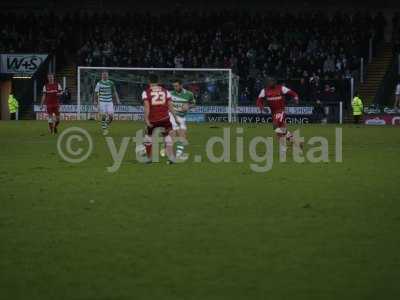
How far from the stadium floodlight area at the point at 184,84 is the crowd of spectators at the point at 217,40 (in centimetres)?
160

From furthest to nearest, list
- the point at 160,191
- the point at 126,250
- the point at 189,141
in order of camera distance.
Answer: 1. the point at 189,141
2. the point at 160,191
3. the point at 126,250

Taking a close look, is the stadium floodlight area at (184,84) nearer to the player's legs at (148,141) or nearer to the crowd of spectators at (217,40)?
the crowd of spectators at (217,40)

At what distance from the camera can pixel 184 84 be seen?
149ft

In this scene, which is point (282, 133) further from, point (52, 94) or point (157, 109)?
point (52, 94)

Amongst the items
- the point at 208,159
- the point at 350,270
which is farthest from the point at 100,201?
the point at 208,159

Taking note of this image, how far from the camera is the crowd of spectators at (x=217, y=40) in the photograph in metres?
48.7

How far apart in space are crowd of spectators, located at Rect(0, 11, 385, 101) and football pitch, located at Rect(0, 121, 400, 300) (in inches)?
1205

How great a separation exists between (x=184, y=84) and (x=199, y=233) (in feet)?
116

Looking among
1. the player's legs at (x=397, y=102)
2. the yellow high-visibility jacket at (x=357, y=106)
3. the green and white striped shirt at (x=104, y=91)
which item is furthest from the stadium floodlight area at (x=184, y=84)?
the green and white striped shirt at (x=104, y=91)

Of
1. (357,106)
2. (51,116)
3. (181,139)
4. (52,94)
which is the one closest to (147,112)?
(181,139)

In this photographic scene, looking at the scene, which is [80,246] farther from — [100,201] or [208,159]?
[208,159]

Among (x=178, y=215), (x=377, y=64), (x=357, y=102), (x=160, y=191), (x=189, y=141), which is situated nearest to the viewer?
(x=178, y=215)

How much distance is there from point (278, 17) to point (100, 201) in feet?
136

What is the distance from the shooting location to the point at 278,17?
53.2 m
